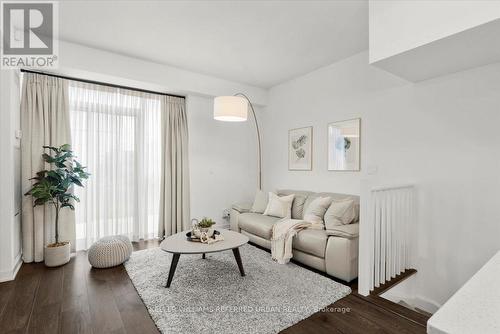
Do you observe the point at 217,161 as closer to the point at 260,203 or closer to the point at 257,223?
the point at 260,203

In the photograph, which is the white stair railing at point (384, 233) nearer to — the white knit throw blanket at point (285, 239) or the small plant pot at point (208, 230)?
the white knit throw blanket at point (285, 239)

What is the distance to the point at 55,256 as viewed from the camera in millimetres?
3068

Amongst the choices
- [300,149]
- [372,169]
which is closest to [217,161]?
[300,149]

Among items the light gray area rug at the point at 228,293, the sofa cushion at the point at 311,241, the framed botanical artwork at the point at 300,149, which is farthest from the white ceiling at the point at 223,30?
the light gray area rug at the point at 228,293

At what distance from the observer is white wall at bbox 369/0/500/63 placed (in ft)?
5.60

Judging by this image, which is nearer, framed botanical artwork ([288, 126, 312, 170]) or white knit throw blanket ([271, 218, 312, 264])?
white knit throw blanket ([271, 218, 312, 264])

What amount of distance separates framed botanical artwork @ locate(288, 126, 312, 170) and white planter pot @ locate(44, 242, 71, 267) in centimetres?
360

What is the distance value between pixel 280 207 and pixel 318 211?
69 cm

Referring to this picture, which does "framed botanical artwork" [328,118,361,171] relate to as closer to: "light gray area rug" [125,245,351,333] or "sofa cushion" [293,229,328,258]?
"sofa cushion" [293,229,328,258]

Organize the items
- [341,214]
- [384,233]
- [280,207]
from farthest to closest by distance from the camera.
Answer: [280,207] < [341,214] < [384,233]

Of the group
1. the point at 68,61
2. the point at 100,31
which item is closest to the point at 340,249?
the point at 100,31

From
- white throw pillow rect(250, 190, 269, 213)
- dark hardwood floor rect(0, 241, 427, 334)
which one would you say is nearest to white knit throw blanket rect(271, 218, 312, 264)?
dark hardwood floor rect(0, 241, 427, 334)

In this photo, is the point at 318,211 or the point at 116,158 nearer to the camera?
the point at 318,211

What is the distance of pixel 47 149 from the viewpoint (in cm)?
334
